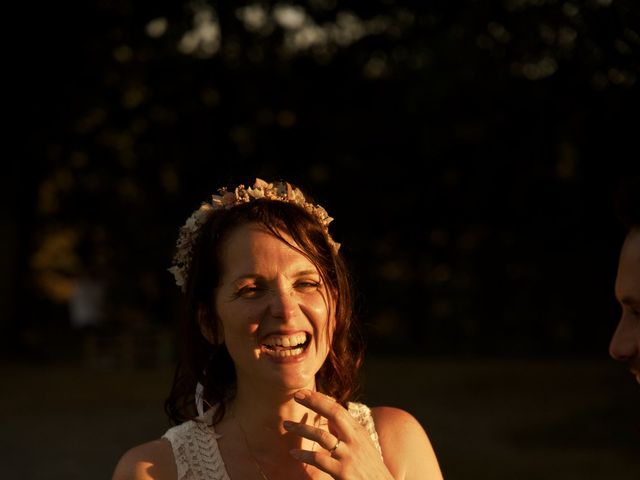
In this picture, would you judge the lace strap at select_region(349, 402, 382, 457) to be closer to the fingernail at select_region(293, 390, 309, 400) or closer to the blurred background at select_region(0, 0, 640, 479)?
the fingernail at select_region(293, 390, 309, 400)

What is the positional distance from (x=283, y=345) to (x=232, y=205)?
19.8 inches

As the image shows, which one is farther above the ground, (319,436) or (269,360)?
(269,360)

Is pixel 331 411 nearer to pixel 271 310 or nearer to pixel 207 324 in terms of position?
pixel 271 310

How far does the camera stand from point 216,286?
9.76 ft

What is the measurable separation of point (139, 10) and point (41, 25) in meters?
1.59

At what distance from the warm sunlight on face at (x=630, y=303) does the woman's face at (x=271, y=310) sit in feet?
2.76

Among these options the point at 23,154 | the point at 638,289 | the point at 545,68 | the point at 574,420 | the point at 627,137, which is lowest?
the point at 638,289

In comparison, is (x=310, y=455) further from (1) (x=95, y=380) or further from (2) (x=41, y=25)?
(2) (x=41, y=25)

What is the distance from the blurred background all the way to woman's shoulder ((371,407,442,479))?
7.41m

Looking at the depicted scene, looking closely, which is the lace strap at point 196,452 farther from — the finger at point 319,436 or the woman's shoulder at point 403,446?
the woman's shoulder at point 403,446

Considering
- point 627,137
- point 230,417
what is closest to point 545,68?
point 627,137

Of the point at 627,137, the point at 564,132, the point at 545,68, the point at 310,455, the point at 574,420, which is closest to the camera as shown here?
the point at 310,455

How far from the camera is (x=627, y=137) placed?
30.7ft

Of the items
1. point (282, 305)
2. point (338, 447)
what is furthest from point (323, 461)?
point (282, 305)
